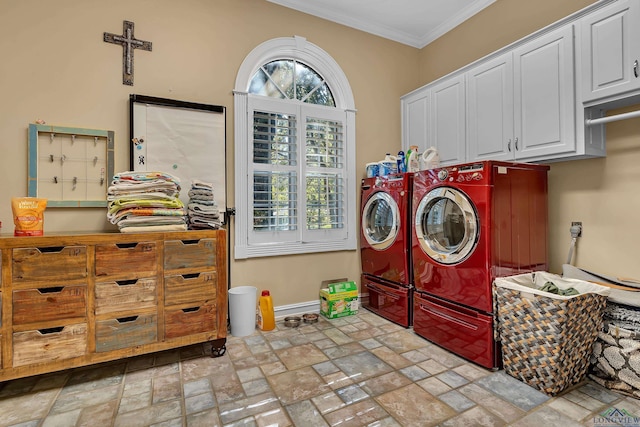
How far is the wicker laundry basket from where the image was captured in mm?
1647

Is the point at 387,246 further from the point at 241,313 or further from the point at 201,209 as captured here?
the point at 201,209

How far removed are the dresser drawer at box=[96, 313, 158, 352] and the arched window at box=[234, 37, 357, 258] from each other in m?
0.93

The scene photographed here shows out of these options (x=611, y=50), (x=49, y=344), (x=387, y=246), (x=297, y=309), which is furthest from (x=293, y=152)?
(x=611, y=50)

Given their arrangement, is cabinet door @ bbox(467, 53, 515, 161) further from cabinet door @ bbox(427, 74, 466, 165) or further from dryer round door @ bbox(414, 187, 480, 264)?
dryer round door @ bbox(414, 187, 480, 264)

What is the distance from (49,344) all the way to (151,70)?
197 cm

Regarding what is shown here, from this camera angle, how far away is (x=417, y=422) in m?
1.48

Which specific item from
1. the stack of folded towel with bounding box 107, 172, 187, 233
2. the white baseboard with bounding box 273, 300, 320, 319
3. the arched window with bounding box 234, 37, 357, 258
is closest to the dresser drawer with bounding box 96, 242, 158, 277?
the stack of folded towel with bounding box 107, 172, 187, 233

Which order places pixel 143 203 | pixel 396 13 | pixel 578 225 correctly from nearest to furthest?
pixel 143 203 → pixel 578 225 → pixel 396 13

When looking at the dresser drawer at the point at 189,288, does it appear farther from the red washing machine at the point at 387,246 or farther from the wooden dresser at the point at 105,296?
the red washing machine at the point at 387,246

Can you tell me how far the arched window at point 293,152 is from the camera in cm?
277

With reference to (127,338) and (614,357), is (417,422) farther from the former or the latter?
(127,338)

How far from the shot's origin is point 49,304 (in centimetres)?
173

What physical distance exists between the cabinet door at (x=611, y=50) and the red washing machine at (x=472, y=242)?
57 cm

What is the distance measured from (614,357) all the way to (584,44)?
186 centimetres
